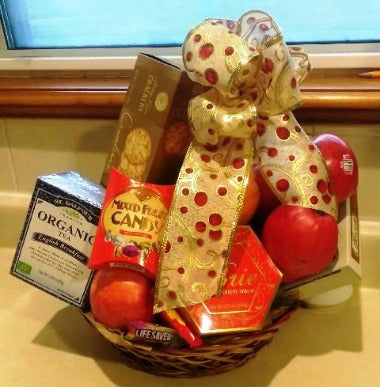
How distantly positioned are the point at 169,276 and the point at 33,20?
A: 0.59m

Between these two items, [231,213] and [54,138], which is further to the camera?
[54,138]

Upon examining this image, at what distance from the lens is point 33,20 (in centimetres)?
96

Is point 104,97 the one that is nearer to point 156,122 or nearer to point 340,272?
point 156,122

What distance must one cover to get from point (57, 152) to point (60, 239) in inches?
11.3

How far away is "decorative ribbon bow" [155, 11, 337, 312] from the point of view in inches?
23.2

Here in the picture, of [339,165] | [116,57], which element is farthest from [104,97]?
[339,165]

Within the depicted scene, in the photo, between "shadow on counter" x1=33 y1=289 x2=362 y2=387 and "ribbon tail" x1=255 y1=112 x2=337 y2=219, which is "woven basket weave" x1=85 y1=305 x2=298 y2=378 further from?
"ribbon tail" x1=255 y1=112 x2=337 y2=219

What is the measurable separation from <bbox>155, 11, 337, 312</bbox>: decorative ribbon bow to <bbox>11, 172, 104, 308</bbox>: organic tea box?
119 millimetres

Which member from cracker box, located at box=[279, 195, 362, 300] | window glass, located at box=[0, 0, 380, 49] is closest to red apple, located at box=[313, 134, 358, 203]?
cracker box, located at box=[279, 195, 362, 300]

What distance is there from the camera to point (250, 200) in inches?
25.1

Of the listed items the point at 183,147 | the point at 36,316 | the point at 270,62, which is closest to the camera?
the point at 270,62

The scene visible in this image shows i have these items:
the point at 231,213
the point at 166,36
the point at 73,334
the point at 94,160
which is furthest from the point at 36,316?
the point at 166,36

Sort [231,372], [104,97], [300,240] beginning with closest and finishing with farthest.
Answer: [300,240], [231,372], [104,97]

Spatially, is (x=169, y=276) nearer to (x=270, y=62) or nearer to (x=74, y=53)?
(x=270, y=62)
